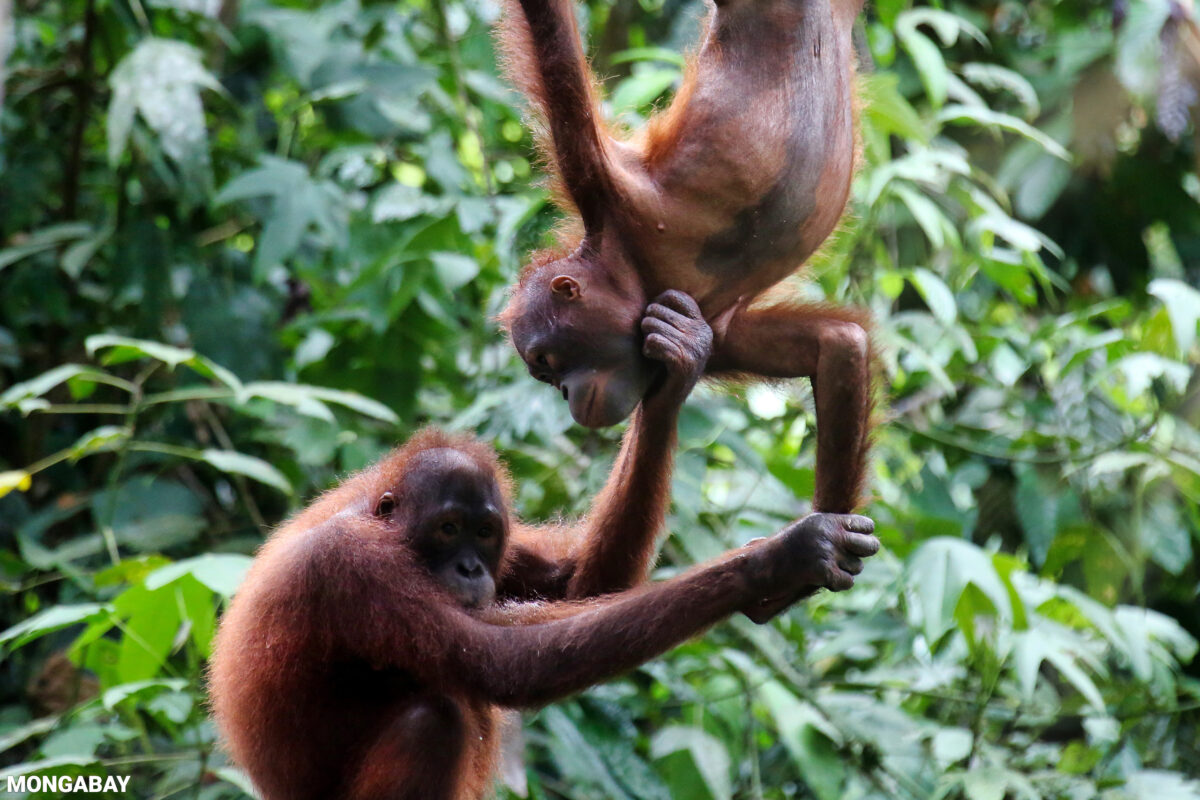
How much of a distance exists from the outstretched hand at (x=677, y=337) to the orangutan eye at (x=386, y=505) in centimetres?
104

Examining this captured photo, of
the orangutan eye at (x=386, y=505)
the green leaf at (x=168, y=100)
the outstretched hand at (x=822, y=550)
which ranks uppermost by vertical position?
the outstretched hand at (x=822, y=550)

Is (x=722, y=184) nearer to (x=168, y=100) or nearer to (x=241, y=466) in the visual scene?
(x=241, y=466)

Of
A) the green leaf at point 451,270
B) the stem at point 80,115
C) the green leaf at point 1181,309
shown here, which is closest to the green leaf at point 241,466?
the green leaf at point 451,270

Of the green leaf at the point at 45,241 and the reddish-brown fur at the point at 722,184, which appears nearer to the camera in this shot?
the reddish-brown fur at the point at 722,184

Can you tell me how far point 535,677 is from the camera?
8.08ft

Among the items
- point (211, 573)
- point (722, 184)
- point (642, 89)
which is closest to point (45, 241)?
point (211, 573)

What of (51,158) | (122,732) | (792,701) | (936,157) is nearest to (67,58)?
(51,158)

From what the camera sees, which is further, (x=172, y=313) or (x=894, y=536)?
(x=172, y=313)

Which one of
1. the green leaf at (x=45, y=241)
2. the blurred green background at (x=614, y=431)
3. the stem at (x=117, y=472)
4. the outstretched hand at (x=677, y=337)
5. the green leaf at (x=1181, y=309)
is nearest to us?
the outstretched hand at (x=677, y=337)

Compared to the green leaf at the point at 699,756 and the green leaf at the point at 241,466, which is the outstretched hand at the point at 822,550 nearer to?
the green leaf at the point at 699,756

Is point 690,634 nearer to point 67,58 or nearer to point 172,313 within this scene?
point 172,313

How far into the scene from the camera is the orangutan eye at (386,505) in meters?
2.95

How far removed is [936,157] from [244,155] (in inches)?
110

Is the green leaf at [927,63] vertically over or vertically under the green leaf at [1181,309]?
over
